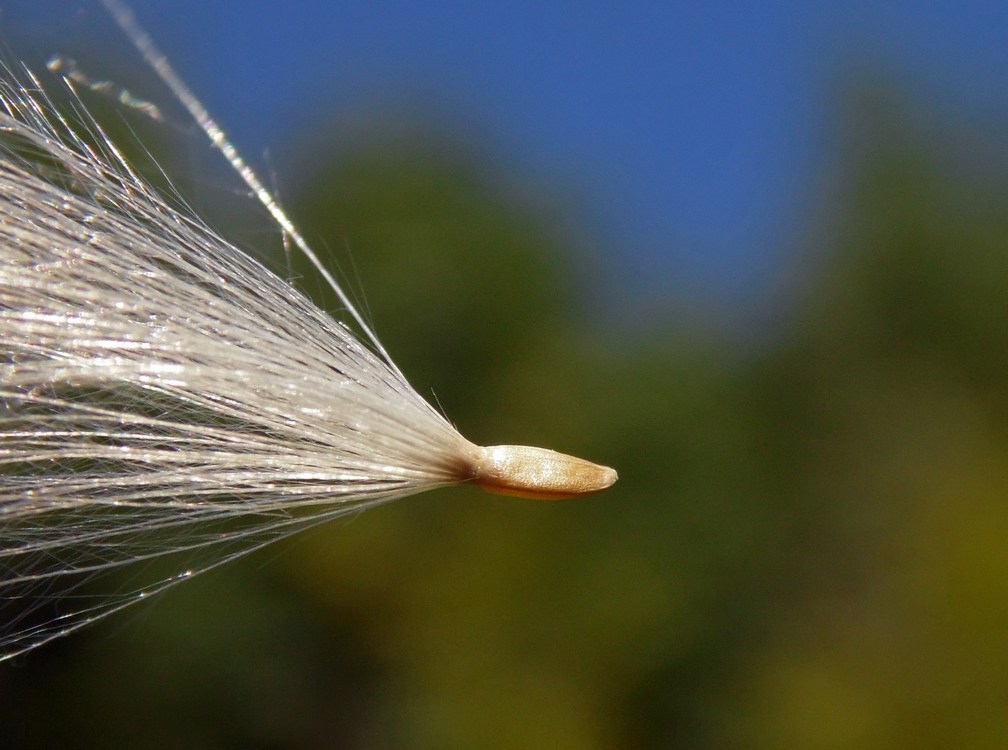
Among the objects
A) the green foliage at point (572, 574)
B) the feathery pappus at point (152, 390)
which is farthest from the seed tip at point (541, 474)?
the green foliage at point (572, 574)

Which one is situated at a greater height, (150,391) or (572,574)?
(150,391)

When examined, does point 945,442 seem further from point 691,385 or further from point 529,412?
point 529,412

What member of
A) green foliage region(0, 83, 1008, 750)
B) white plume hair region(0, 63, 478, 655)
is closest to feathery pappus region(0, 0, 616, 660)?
white plume hair region(0, 63, 478, 655)

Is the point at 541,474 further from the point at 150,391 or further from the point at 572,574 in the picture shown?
the point at 572,574

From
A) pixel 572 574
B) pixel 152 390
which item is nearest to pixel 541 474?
pixel 152 390

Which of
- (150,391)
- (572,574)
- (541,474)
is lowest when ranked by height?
(572,574)

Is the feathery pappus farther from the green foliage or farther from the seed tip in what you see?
the green foliage

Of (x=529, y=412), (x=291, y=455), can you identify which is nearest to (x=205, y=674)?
(x=529, y=412)

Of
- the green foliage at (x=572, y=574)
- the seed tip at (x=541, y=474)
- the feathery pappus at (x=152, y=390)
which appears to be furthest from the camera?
the green foliage at (x=572, y=574)

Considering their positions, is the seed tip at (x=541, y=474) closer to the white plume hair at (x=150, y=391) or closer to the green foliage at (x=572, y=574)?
the white plume hair at (x=150, y=391)
